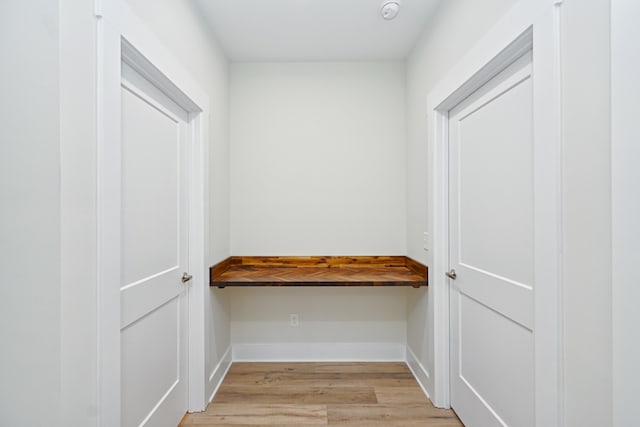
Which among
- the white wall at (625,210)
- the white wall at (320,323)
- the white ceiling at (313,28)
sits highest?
the white ceiling at (313,28)

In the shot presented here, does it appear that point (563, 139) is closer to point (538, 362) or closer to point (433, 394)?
point (538, 362)

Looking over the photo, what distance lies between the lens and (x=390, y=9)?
196 cm

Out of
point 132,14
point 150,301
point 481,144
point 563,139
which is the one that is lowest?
point 150,301

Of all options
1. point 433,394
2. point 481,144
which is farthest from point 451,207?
point 433,394

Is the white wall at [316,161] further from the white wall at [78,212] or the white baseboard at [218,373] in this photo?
the white wall at [78,212]

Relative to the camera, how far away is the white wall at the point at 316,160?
275 cm

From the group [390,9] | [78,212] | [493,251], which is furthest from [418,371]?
[390,9]

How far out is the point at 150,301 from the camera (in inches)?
60.7

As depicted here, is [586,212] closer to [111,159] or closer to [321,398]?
[111,159]

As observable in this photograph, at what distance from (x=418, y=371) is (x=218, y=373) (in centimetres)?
148

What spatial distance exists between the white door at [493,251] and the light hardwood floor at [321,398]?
0.36m

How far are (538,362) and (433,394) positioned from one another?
1.17 metres

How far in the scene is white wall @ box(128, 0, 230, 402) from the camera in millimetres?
1594

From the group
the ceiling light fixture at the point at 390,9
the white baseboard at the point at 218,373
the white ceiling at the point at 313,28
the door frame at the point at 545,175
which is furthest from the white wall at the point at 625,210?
the white baseboard at the point at 218,373
